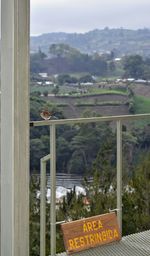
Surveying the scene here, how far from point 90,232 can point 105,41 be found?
1361 millimetres

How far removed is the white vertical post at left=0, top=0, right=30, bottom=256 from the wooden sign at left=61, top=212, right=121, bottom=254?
522 millimetres

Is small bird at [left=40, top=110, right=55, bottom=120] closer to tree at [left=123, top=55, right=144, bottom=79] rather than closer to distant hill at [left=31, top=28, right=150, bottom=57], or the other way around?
distant hill at [left=31, top=28, right=150, bottom=57]

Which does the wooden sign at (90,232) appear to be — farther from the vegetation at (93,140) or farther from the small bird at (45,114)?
the small bird at (45,114)

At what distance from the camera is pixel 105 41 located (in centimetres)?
316

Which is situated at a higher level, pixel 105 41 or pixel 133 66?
pixel 105 41

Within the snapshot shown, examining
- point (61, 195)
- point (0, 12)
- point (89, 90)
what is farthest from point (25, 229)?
point (0, 12)

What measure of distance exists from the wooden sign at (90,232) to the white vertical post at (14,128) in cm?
52

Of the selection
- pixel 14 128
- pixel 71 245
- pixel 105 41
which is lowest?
Answer: pixel 71 245

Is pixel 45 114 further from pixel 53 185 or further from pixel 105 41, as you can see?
pixel 105 41

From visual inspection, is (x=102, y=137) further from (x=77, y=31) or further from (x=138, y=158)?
(x=77, y=31)

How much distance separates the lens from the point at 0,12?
8.16ft

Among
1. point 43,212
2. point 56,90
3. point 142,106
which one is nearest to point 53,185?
point 43,212

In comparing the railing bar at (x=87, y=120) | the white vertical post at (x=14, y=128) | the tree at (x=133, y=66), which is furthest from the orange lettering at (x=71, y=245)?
the tree at (x=133, y=66)

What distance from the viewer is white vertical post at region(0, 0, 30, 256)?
2.47 m
